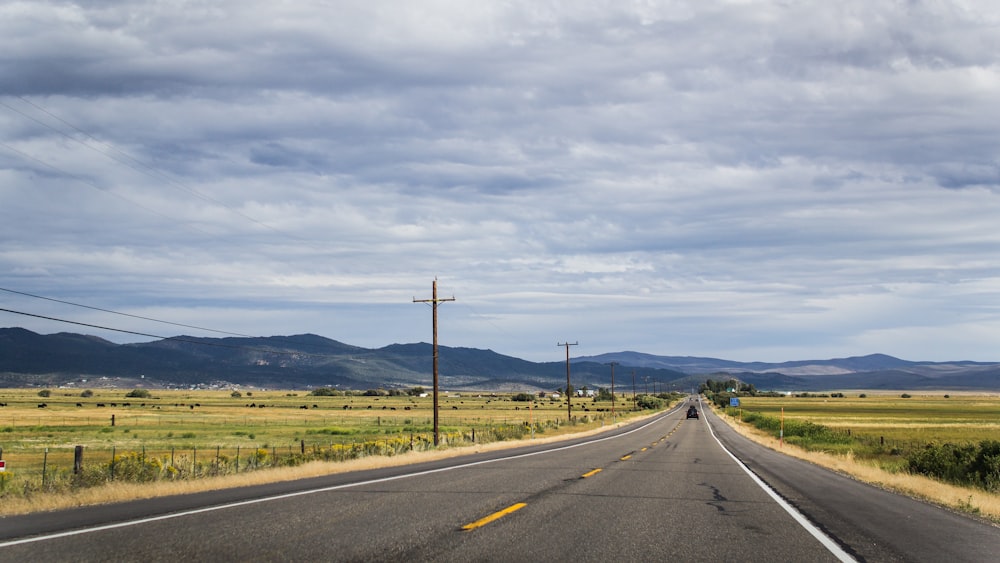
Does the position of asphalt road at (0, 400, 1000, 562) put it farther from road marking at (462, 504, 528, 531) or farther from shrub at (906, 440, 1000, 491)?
shrub at (906, 440, 1000, 491)

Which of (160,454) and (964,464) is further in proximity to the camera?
(160,454)

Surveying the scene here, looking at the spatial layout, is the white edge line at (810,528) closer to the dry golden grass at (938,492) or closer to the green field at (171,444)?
the dry golden grass at (938,492)

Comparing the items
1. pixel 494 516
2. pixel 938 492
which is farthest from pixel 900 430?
pixel 494 516

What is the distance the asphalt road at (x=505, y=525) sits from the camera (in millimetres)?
9086

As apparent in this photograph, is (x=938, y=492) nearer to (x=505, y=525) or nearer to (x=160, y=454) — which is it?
(x=505, y=525)

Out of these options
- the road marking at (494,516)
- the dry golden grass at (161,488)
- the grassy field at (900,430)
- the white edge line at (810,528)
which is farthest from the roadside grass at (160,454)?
the grassy field at (900,430)

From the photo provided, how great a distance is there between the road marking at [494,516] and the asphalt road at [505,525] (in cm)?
3

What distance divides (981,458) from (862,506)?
1496 cm

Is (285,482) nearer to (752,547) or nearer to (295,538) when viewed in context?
(295,538)

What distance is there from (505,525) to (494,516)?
85cm

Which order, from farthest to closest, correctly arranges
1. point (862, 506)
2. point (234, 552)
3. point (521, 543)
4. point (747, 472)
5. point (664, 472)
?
1. point (747, 472)
2. point (664, 472)
3. point (862, 506)
4. point (521, 543)
5. point (234, 552)

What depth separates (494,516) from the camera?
38.4 ft

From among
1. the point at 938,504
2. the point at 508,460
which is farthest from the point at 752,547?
the point at 508,460

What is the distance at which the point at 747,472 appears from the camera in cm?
2336
